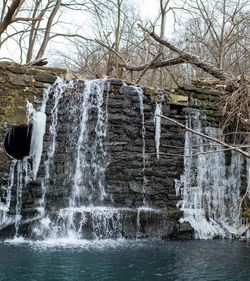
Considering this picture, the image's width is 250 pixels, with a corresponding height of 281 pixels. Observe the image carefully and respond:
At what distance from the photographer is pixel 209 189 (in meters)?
5.48

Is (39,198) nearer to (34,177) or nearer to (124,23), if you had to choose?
(34,177)

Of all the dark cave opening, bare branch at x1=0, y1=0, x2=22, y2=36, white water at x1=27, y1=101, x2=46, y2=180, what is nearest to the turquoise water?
white water at x1=27, y1=101, x2=46, y2=180

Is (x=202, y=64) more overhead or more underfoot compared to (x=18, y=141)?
more overhead

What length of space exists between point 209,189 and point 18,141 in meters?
3.26

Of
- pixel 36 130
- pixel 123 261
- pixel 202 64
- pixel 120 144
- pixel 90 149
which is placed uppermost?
pixel 202 64

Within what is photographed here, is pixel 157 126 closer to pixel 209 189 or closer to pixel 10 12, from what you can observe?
pixel 209 189

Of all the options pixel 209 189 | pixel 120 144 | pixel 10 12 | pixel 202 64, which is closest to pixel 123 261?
pixel 120 144

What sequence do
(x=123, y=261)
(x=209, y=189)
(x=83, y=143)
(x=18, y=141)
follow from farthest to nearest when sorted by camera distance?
(x=209, y=189) → (x=18, y=141) → (x=83, y=143) → (x=123, y=261)

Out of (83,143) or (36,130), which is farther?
(83,143)

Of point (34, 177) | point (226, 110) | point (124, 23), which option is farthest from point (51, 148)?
point (124, 23)

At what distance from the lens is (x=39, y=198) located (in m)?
4.86

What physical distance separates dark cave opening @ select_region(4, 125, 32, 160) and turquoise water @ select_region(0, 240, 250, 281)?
1.50m

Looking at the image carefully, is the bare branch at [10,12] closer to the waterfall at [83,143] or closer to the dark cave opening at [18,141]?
the waterfall at [83,143]

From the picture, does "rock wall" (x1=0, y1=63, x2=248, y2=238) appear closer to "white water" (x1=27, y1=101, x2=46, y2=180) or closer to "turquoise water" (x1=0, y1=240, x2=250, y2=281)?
"white water" (x1=27, y1=101, x2=46, y2=180)
